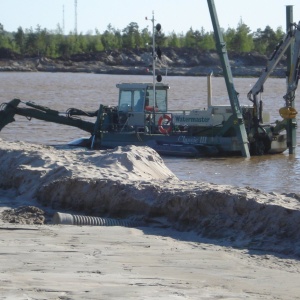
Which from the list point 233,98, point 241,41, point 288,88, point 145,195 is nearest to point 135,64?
point 241,41

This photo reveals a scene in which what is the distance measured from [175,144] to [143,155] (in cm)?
942

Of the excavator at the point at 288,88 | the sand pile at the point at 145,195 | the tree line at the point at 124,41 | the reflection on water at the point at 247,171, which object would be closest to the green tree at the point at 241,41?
the tree line at the point at 124,41

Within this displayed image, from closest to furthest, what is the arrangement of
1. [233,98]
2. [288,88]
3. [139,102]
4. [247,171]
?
[247,171] → [233,98] → [288,88] → [139,102]

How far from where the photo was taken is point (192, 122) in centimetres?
2444

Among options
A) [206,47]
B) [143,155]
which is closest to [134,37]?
[206,47]

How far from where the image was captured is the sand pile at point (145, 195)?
33.6 feet

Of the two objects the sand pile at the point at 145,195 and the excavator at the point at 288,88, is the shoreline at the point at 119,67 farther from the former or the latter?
the sand pile at the point at 145,195

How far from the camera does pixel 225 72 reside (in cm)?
2467

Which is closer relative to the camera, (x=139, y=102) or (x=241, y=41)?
(x=139, y=102)

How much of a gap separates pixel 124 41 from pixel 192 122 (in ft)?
413

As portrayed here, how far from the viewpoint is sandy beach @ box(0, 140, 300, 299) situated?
306 inches

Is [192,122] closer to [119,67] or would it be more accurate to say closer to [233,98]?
[233,98]

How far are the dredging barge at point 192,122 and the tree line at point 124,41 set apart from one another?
110m

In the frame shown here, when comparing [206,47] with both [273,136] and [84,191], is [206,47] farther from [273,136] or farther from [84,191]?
[84,191]
